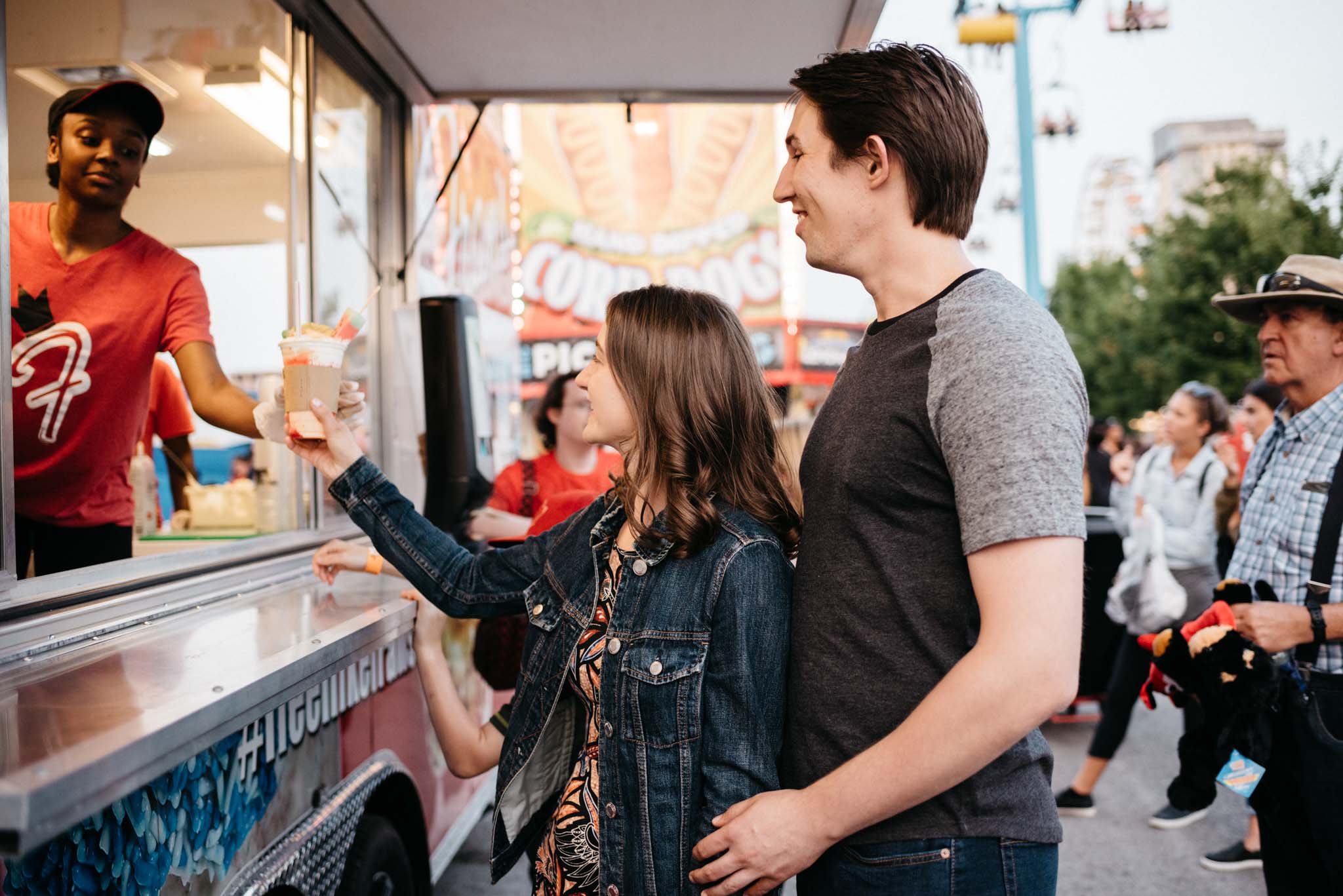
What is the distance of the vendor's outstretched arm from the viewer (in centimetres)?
262

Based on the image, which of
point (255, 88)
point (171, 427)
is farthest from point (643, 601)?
point (255, 88)

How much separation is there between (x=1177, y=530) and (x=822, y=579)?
4.72 metres

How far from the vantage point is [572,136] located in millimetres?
15188

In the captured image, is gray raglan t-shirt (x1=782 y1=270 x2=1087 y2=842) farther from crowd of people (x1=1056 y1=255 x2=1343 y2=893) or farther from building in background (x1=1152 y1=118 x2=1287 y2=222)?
building in background (x1=1152 y1=118 x2=1287 y2=222)

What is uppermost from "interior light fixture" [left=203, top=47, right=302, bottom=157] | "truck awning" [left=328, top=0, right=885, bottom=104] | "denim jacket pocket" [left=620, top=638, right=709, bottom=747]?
"truck awning" [left=328, top=0, right=885, bottom=104]

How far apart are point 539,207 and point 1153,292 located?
15.8 m

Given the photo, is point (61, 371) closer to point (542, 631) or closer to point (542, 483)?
point (542, 631)

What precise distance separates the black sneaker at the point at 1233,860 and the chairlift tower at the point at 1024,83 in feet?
20.1

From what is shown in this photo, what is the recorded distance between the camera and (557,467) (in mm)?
4328

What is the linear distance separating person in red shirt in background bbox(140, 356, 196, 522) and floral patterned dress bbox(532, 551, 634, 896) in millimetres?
1644

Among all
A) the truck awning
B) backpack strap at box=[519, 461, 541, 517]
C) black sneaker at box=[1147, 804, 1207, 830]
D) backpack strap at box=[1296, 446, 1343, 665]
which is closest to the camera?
backpack strap at box=[1296, 446, 1343, 665]

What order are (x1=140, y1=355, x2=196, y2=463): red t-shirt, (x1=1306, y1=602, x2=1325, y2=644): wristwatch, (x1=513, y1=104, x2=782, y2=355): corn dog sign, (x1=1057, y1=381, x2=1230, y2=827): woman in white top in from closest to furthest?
(x1=1306, y1=602, x2=1325, y2=644): wristwatch → (x1=140, y1=355, x2=196, y2=463): red t-shirt → (x1=1057, y1=381, x2=1230, y2=827): woman in white top → (x1=513, y1=104, x2=782, y2=355): corn dog sign

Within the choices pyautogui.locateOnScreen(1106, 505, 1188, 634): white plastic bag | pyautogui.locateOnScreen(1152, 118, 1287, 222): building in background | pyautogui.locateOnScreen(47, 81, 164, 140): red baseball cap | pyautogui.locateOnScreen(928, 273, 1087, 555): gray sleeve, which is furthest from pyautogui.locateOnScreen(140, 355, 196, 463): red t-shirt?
pyautogui.locateOnScreen(1152, 118, 1287, 222): building in background

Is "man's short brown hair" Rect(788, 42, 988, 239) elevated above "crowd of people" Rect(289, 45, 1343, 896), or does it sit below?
above
